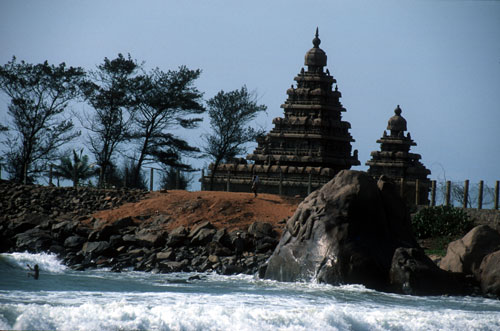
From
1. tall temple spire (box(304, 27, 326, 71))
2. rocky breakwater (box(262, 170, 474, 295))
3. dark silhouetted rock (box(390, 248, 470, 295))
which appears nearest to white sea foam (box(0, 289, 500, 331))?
dark silhouetted rock (box(390, 248, 470, 295))

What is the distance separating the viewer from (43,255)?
2738cm

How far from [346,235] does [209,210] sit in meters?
12.2

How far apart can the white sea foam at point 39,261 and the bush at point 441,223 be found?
14.1m

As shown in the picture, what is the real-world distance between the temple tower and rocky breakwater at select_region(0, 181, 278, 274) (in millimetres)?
15330

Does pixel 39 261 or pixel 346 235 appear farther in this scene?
pixel 39 261

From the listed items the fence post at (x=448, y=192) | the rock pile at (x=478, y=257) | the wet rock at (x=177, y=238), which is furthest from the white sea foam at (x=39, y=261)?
the fence post at (x=448, y=192)

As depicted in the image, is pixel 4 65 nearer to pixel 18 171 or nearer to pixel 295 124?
pixel 18 171

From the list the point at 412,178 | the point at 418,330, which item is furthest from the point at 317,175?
the point at 418,330

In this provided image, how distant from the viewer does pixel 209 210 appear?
3167 centimetres

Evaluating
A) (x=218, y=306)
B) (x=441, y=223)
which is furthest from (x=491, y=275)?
(x=441, y=223)

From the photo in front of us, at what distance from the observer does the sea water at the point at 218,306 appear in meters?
15.5

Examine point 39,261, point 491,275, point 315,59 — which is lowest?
point 39,261

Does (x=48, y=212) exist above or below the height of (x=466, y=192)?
below

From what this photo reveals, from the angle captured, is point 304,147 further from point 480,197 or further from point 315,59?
point 480,197
